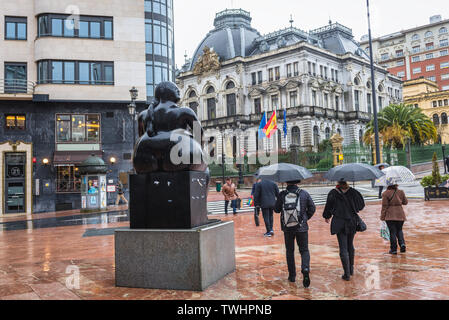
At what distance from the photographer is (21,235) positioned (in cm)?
1373

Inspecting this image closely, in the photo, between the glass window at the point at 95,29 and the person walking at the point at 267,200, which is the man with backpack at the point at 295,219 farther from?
the glass window at the point at 95,29

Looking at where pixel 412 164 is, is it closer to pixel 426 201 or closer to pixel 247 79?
pixel 426 201

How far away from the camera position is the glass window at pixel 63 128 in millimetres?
26281

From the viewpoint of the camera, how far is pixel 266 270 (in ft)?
23.0

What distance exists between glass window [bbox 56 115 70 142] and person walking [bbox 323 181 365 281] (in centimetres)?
2333

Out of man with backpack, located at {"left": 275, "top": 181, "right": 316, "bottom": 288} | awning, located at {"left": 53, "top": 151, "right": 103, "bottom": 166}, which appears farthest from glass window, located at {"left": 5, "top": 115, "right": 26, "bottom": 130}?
man with backpack, located at {"left": 275, "top": 181, "right": 316, "bottom": 288}

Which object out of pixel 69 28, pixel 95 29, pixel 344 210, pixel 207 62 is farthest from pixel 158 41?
pixel 207 62

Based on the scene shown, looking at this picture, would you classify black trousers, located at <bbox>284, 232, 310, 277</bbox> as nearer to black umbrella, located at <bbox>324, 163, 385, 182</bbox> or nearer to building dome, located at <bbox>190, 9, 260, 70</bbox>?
black umbrella, located at <bbox>324, 163, 385, 182</bbox>

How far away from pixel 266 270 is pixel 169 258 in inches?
79.2

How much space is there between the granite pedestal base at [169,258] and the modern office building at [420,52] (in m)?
96.4

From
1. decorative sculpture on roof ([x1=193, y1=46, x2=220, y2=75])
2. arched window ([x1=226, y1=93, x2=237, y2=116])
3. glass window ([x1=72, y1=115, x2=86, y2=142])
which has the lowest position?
glass window ([x1=72, y1=115, x2=86, y2=142])

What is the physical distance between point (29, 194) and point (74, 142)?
4240 millimetres

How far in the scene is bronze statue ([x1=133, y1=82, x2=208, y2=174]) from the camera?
6.14m
